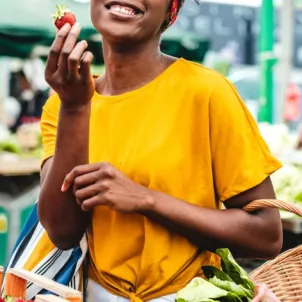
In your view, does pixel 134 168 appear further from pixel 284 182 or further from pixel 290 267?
pixel 284 182

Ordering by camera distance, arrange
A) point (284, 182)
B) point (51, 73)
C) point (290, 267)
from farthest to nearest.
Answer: point (284, 182), point (290, 267), point (51, 73)

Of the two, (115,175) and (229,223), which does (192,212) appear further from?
(115,175)

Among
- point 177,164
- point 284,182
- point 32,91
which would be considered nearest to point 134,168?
point 177,164

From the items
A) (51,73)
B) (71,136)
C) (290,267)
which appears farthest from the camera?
(290,267)

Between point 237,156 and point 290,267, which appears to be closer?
point 237,156

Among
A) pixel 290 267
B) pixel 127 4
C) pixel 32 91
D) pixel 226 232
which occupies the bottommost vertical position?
pixel 32 91

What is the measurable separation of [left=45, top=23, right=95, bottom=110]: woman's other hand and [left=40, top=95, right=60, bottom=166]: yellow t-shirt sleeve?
1.42 feet

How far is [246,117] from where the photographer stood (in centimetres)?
218

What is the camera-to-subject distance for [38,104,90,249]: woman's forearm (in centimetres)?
205

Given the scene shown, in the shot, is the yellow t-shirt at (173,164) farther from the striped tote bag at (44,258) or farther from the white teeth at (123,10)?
the white teeth at (123,10)

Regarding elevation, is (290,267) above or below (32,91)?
above

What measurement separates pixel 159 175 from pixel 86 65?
41cm

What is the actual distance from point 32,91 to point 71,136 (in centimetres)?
1017

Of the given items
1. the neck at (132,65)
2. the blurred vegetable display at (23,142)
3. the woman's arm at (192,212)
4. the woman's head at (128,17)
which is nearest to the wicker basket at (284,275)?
the woman's arm at (192,212)
